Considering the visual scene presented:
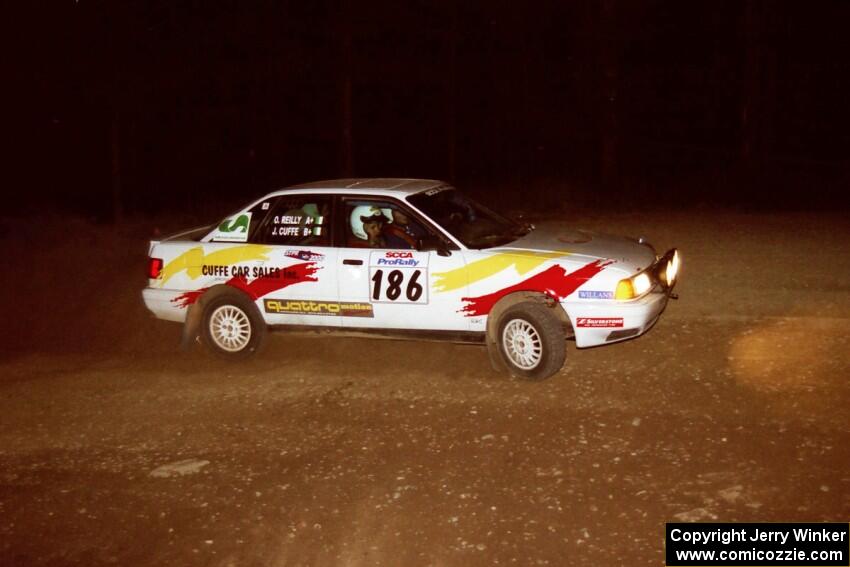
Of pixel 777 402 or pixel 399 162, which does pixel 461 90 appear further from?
pixel 777 402

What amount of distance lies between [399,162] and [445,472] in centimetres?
2359

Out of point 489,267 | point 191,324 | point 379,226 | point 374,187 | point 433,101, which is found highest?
point 433,101

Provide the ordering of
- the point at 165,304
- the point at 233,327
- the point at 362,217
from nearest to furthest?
1. the point at 362,217
2. the point at 233,327
3. the point at 165,304

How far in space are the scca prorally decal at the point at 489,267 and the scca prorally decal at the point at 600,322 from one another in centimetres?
56

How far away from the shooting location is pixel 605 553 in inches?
195

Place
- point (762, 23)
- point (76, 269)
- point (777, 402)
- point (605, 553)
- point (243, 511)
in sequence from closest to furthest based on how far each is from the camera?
point (605, 553) < point (243, 511) < point (777, 402) < point (76, 269) < point (762, 23)

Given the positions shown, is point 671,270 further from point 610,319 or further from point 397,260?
point 397,260

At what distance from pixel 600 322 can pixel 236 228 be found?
11.5 feet

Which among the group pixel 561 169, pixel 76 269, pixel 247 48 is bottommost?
pixel 76 269

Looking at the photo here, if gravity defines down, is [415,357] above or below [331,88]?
below

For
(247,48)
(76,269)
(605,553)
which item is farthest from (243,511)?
(247,48)

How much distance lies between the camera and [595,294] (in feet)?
25.0

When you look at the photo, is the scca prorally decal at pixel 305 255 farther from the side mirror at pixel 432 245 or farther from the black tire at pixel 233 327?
the side mirror at pixel 432 245

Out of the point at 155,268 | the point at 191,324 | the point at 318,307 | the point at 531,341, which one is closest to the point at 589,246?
the point at 531,341
